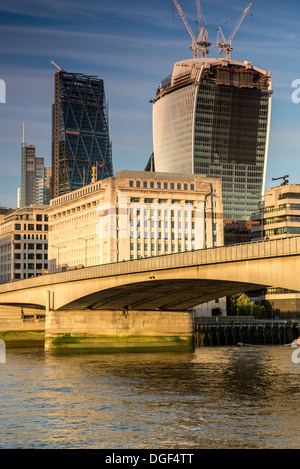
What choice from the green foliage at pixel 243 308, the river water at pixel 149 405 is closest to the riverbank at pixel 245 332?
the green foliage at pixel 243 308

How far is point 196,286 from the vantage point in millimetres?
83812

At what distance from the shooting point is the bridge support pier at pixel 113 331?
3981 inches

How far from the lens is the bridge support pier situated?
101125mm

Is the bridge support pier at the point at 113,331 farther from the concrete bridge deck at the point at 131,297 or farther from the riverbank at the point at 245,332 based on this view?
the riverbank at the point at 245,332

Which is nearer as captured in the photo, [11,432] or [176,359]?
[11,432]

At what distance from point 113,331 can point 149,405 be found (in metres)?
52.0

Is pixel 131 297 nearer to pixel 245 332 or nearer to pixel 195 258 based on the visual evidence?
pixel 195 258

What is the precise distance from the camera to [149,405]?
50.3 metres

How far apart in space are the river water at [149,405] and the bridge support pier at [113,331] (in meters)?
18.7

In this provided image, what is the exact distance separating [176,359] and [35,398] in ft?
117

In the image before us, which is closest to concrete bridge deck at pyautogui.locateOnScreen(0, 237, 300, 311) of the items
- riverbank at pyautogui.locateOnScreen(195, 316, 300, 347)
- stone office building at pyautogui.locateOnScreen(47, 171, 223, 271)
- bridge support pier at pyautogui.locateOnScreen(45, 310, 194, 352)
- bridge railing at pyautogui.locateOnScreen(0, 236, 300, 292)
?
bridge railing at pyautogui.locateOnScreen(0, 236, 300, 292)

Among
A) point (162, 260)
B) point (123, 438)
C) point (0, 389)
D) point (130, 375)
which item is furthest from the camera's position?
point (162, 260)
